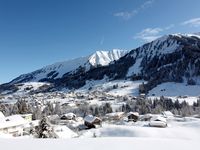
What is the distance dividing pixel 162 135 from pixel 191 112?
2420 inches

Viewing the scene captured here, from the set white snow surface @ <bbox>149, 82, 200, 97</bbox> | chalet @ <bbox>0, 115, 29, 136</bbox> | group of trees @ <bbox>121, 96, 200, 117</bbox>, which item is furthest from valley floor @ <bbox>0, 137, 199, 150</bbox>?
white snow surface @ <bbox>149, 82, 200, 97</bbox>

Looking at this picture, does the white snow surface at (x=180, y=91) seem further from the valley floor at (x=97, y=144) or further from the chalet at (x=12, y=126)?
the valley floor at (x=97, y=144)

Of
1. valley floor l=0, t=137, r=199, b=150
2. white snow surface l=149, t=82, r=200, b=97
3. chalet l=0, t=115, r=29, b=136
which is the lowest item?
chalet l=0, t=115, r=29, b=136

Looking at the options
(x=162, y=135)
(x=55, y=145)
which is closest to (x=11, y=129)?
(x=162, y=135)

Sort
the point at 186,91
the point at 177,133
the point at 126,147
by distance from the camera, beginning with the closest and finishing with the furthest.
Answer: the point at 126,147 < the point at 177,133 < the point at 186,91

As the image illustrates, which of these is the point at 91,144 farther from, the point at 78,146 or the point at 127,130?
the point at 127,130

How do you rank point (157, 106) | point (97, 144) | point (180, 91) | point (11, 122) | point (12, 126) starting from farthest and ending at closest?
point (180, 91) < point (157, 106) < point (11, 122) < point (12, 126) < point (97, 144)

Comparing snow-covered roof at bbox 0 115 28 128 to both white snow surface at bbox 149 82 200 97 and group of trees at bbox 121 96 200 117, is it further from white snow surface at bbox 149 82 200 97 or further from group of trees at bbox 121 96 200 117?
white snow surface at bbox 149 82 200 97

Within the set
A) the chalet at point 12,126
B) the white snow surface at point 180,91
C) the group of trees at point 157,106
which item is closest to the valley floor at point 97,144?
the chalet at point 12,126

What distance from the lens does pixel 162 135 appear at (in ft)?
162

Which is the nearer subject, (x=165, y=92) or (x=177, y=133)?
(x=177, y=133)

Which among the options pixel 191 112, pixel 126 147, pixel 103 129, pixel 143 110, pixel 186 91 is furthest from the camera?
pixel 186 91

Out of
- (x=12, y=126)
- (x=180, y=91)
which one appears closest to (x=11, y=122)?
(x=12, y=126)

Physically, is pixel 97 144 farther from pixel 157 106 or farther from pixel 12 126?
pixel 157 106
